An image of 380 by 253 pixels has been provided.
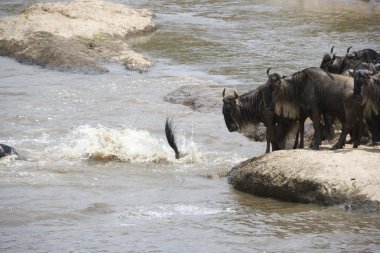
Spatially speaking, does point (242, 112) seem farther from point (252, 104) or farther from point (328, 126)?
point (328, 126)

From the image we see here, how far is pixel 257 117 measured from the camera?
1157cm

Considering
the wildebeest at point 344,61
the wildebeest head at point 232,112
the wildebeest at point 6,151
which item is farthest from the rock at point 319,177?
the wildebeest at point 6,151

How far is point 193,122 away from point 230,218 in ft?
18.3

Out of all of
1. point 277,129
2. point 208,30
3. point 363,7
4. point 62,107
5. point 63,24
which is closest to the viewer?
point 277,129

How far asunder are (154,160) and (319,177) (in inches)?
137

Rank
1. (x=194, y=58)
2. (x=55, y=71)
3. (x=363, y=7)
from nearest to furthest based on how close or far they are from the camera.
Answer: (x=55, y=71) < (x=194, y=58) < (x=363, y=7)

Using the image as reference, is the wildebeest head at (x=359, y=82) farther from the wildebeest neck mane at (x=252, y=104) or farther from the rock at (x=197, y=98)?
the rock at (x=197, y=98)

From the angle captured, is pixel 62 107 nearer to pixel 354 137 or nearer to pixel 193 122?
pixel 193 122

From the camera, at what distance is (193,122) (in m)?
14.9

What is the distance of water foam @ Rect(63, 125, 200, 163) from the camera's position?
41.1 feet

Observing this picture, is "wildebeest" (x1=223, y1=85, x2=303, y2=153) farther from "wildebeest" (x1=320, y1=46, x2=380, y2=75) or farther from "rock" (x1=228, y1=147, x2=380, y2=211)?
"wildebeest" (x1=320, y1=46, x2=380, y2=75)

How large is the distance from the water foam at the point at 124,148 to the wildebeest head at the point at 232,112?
2.90 ft

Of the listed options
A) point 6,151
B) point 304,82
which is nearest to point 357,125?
point 304,82

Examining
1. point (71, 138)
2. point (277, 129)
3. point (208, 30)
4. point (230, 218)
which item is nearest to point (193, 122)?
point (71, 138)
